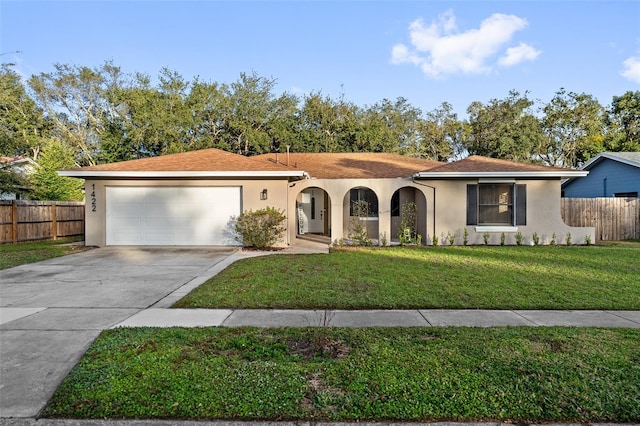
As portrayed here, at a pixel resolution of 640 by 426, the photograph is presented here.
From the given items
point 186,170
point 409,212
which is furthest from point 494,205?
point 186,170

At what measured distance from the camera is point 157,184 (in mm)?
13188

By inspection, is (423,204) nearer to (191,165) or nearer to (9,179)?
(191,165)

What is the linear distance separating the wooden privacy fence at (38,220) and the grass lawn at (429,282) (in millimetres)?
10577

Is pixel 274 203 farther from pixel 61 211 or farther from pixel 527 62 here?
pixel 527 62

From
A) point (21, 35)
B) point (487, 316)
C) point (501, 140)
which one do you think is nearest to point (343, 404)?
point (487, 316)

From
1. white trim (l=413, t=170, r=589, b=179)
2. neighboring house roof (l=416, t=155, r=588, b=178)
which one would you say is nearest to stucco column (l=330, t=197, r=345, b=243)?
neighboring house roof (l=416, t=155, r=588, b=178)

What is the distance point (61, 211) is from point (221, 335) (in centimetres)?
1607

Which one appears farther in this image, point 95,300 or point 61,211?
point 61,211

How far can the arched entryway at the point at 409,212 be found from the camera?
14248 mm

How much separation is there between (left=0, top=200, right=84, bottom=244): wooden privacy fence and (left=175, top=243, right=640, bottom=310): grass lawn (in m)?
10.6

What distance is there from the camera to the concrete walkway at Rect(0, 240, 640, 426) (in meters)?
3.37

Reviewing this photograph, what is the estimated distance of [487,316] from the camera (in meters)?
5.12

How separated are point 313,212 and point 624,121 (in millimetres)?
25985

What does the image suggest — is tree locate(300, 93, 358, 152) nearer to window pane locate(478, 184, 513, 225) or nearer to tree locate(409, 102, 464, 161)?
tree locate(409, 102, 464, 161)
